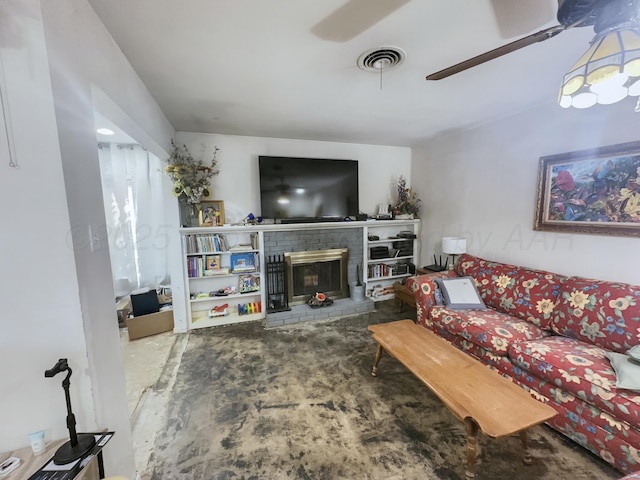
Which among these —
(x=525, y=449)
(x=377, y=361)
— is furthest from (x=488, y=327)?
(x=377, y=361)

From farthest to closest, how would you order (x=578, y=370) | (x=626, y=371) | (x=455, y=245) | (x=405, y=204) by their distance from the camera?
(x=405, y=204) < (x=455, y=245) < (x=578, y=370) < (x=626, y=371)

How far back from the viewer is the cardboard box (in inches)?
116

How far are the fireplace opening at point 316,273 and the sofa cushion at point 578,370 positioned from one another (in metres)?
2.20

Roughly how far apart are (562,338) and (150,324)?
4.05 m

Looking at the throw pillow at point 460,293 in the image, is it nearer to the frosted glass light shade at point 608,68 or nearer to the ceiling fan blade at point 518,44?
the frosted glass light shade at point 608,68

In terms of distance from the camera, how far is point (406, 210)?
4000 mm

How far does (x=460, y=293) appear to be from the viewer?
2.67 meters

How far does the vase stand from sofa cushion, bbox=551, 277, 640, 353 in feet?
12.5

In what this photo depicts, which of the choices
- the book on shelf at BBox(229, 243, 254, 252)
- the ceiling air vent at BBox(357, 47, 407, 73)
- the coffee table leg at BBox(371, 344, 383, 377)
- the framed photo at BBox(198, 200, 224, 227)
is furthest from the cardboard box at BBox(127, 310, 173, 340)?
the ceiling air vent at BBox(357, 47, 407, 73)

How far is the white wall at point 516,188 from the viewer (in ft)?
6.83

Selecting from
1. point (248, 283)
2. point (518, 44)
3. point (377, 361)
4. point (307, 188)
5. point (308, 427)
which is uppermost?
point (518, 44)

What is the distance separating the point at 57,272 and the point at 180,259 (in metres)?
2.20

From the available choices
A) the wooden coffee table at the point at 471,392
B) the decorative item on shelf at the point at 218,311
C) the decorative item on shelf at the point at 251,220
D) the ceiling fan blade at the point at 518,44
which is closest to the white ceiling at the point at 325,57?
the ceiling fan blade at the point at 518,44

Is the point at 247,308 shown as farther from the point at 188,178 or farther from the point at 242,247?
the point at 188,178
